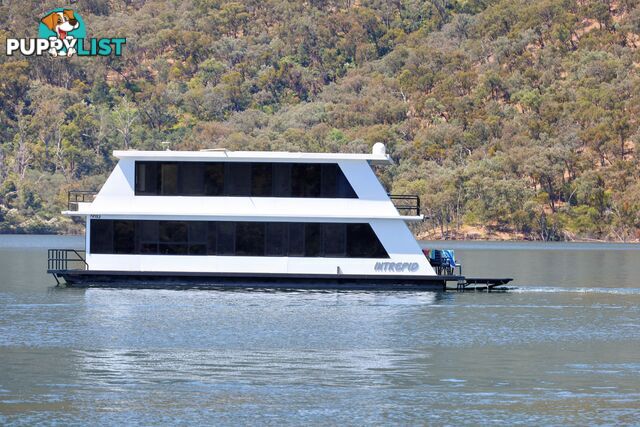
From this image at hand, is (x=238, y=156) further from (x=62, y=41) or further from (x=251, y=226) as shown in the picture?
(x=62, y=41)

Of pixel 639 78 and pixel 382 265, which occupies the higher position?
pixel 639 78

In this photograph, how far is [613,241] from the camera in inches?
4963

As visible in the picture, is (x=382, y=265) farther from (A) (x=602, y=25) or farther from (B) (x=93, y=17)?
(B) (x=93, y=17)

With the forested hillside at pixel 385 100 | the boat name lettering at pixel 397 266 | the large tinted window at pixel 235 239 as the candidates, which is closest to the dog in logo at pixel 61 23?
the forested hillside at pixel 385 100

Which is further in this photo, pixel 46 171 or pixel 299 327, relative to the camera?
pixel 46 171

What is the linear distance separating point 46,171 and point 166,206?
360 feet

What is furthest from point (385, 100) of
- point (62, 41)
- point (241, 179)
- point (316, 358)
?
point (316, 358)

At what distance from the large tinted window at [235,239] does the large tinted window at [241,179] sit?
3.69ft

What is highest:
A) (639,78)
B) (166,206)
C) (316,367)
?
(639,78)

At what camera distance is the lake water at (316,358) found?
2217 centimetres

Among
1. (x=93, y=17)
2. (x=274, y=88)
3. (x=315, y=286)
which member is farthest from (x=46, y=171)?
(x=315, y=286)

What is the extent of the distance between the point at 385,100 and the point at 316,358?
131745 millimetres

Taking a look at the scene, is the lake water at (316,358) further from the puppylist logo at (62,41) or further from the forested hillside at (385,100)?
the puppylist logo at (62,41)

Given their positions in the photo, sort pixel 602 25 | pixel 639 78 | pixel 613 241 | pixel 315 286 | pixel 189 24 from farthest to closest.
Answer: pixel 189 24 < pixel 602 25 < pixel 639 78 < pixel 613 241 < pixel 315 286
